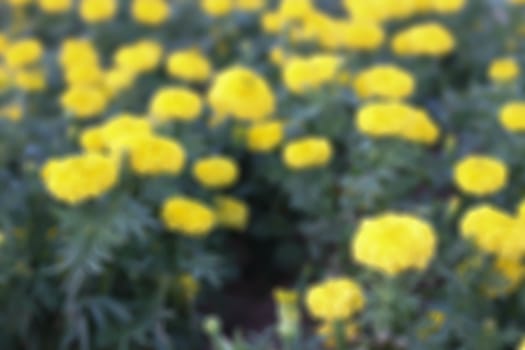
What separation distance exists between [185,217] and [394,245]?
79cm

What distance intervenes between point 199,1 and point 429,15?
128cm

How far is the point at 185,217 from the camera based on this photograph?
9.07 feet

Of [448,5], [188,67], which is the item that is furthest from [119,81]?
[448,5]

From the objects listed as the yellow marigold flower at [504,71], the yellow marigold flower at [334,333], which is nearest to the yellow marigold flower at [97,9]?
the yellow marigold flower at [504,71]

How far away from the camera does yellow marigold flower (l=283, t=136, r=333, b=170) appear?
9.92 feet

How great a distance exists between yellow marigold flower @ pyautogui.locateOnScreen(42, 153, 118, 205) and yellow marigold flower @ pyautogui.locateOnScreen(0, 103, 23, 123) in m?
0.77

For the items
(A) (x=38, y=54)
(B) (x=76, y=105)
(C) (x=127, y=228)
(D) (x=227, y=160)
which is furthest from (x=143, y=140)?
(A) (x=38, y=54)

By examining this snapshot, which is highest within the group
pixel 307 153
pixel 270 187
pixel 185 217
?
pixel 307 153

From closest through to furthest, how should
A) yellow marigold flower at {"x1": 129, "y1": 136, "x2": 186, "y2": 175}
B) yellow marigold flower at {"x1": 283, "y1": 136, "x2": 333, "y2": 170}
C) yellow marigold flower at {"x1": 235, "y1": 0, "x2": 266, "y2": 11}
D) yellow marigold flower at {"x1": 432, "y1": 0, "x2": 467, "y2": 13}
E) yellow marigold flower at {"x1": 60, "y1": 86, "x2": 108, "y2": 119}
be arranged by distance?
yellow marigold flower at {"x1": 129, "y1": 136, "x2": 186, "y2": 175} < yellow marigold flower at {"x1": 283, "y1": 136, "x2": 333, "y2": 170} < yellow marigold flower at {"x1": 60, "y1": 86, "x2": 108, "y2": 119} < yellow marigold flower at {"x1": 432, "y1": 0, "x2": 467, "y2": 13} < yellow marigold flower at {"x1": 235, "y1": 0, "x2": 266, "y2": 11}

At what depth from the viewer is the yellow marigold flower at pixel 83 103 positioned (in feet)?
11.1

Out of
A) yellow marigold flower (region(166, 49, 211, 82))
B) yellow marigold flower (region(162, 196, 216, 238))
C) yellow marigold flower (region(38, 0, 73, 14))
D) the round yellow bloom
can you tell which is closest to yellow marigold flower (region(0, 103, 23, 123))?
yellow marigold flower (region(166, 49, 211, 82))

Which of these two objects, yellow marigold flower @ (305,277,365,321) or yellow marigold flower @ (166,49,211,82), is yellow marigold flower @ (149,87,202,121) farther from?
yellow marigold flower @ (305,277,365,321)

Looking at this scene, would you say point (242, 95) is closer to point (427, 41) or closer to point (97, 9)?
point (427, 41)

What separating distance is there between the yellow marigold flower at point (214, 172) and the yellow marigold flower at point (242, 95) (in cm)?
24
